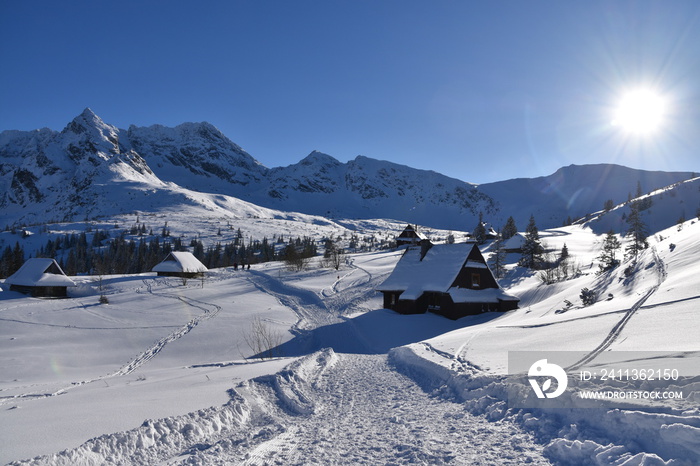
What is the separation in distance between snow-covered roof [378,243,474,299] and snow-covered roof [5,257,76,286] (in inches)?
1486

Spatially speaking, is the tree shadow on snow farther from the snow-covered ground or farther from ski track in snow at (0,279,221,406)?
the snow-covered ground

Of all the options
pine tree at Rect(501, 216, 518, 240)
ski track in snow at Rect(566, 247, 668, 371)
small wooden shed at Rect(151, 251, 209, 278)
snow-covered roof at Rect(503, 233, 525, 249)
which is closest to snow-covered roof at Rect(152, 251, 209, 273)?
small wooden shed at Rect(151, 251, 209, 278)

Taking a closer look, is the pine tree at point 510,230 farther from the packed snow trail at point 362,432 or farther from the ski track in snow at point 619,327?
the packed snow trail at point 362,432

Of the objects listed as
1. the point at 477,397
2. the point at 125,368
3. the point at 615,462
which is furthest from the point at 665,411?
the point at 125,368

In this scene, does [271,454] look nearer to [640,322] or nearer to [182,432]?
[182,432]

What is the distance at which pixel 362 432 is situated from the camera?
7469 millimetres

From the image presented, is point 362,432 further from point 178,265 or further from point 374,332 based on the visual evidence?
point 178,265

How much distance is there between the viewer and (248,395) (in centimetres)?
954

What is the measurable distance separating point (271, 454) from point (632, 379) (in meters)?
6.27

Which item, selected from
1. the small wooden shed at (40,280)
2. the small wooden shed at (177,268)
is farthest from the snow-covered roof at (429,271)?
the small wooden shed at (40,280)
